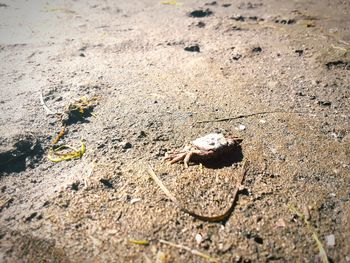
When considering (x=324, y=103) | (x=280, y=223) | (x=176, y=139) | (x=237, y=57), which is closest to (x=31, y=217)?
(x=176, y=139)

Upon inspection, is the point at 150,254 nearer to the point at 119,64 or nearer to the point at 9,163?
the point at 9,163

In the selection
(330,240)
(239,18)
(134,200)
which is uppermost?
(239,18)

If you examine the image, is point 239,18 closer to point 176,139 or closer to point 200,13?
point 200,13

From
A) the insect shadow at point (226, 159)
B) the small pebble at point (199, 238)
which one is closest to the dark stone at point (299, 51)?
the insect shadow at point (226, 159)

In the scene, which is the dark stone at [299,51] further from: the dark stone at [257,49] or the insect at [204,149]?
the insect at [204,149]

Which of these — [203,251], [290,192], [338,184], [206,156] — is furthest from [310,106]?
[203,251]

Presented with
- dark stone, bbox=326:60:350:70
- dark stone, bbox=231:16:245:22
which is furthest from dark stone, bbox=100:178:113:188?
dark stone, bbox=231:16:245:22
